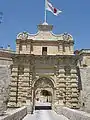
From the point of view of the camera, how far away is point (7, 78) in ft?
99.7

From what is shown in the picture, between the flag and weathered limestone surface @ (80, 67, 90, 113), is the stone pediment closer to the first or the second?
the flag

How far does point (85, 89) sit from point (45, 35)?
26.5ft

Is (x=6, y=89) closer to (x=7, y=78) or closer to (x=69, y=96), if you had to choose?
(x=7, y=78)

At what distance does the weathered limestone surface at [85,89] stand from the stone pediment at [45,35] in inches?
217

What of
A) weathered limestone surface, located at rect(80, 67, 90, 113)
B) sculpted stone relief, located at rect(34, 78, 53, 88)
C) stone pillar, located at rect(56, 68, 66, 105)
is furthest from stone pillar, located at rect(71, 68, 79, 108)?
weathered limestone surface, located at rect(80, 67, 90, 113)

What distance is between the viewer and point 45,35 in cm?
2728

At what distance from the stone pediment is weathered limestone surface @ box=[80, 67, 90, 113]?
5.52m

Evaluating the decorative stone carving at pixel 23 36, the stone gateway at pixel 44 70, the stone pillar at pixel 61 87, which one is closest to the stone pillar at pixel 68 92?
the stone gateway at pixel 44 70

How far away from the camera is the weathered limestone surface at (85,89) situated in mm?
27547

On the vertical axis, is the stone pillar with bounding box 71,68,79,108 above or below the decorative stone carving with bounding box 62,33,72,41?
below

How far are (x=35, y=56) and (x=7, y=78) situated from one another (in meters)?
6.68

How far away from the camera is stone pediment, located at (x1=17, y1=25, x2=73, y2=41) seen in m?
26.7

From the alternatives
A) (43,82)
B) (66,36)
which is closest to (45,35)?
(66,36)

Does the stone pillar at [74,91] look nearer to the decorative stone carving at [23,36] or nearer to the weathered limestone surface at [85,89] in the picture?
the weathered limestone surface at [85,89]
